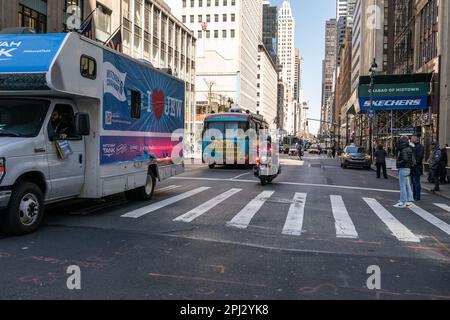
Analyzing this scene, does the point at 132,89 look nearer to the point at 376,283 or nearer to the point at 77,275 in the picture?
the point at 77,275

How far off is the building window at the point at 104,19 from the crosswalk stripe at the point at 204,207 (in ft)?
91.8

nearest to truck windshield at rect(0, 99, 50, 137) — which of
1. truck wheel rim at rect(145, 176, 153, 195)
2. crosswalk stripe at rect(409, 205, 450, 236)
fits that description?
truck wheel rim at rect(145, 176, 153, 195)

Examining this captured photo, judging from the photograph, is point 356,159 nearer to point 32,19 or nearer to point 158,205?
point 32,19

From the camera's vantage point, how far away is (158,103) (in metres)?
12.3

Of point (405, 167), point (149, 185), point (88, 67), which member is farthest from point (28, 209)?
point (405, 167)

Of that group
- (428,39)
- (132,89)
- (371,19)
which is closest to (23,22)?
(132,89)

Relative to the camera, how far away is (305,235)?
319 inches

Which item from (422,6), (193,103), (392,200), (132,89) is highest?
(422,6)

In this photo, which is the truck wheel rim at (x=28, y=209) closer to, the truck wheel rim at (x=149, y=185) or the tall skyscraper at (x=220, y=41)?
the truck wheel rim at (x=149, y=185)

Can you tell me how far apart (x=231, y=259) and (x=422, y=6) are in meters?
40.9

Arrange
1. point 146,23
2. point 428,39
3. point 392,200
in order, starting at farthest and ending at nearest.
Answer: point 146,23
point 428,39
point 392,200

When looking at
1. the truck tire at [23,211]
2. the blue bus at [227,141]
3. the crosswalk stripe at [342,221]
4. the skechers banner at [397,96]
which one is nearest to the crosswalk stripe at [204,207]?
the truck tire at [23,211]

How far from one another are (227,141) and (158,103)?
14280mm

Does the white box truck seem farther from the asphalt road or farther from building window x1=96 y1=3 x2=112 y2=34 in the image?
building window x1=96 y1=3 x2=112 y2=34
